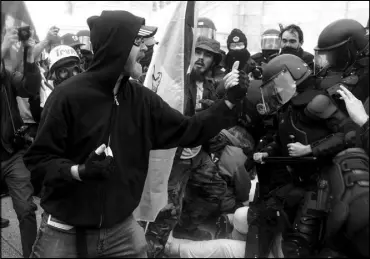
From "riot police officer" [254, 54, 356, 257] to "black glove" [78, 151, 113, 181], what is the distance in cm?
155

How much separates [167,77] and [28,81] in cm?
118

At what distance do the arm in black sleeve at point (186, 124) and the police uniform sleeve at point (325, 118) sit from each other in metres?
0.71

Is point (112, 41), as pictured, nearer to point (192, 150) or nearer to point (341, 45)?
point (341, 45)

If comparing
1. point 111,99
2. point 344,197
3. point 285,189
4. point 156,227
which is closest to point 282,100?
point 285,189

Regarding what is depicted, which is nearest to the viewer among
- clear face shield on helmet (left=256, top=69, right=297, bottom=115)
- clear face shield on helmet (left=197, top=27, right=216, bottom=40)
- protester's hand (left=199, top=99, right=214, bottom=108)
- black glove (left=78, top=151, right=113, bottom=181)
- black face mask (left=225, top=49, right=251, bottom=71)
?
black glove (left=78, top=151, right=113, bottom=181)

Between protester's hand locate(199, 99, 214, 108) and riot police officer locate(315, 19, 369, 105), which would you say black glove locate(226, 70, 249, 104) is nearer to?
riot police officer locate(315, 19, 369, 105)

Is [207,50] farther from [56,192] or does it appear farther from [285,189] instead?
[56,192]

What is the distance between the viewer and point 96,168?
2186 millimetres

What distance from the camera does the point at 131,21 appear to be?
254 cm

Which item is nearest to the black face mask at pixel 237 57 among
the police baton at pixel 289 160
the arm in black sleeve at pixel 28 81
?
the police baton at pixel 289 160

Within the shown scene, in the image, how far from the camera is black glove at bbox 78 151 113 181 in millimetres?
2189

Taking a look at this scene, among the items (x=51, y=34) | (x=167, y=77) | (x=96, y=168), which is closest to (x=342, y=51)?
(x=167, y=77)

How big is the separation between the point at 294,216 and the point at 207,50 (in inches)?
90.6

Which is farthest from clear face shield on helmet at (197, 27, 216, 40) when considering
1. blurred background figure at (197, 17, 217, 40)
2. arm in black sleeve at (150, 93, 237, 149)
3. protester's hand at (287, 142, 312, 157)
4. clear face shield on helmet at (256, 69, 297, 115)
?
arm in black sleeve at (150, 93, 237, 149)
